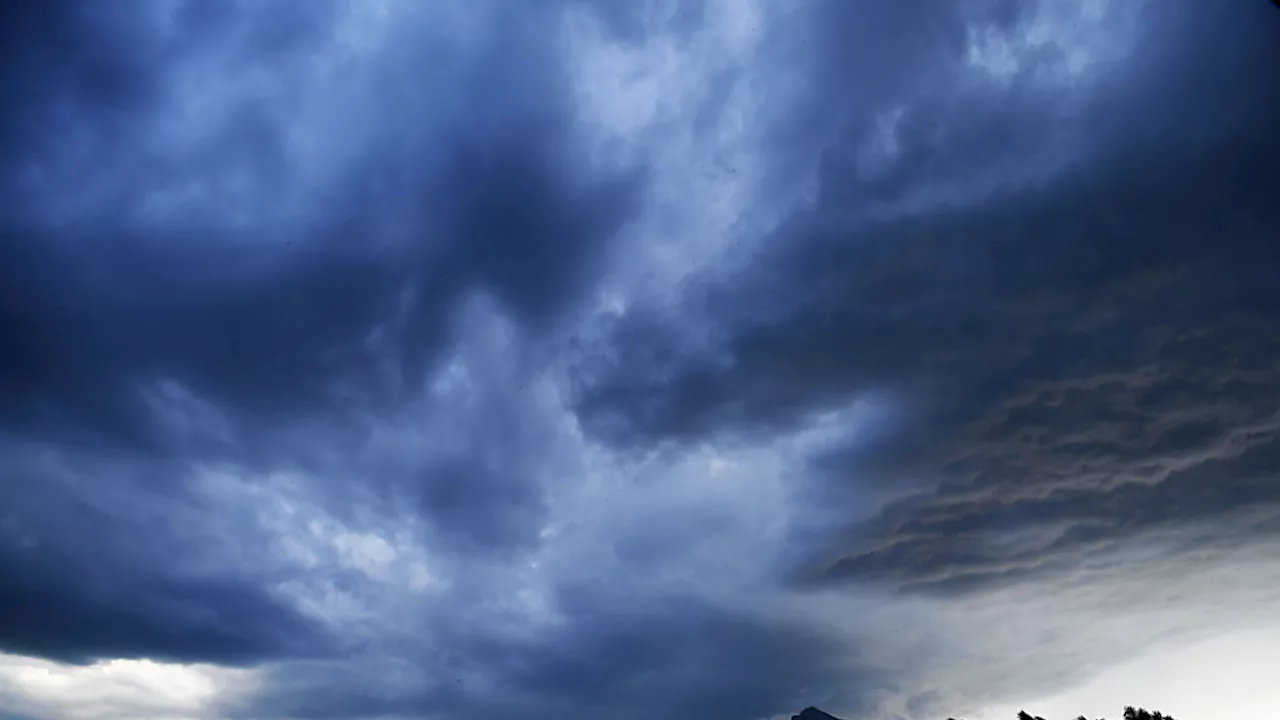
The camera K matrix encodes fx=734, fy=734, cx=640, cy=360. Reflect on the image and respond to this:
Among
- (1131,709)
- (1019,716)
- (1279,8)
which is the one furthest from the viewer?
(1019,716)

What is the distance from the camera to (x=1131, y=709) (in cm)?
14688

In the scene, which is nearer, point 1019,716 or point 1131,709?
point 1131,709

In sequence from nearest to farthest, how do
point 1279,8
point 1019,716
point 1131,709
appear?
point 1279,8 → point 1131,709 → point 1019,716

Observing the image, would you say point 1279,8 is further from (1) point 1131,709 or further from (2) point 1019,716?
(2) point 1019,716

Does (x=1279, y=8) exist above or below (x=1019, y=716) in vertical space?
above

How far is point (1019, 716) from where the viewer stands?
168 m

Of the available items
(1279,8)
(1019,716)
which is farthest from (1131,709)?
(1279,8)

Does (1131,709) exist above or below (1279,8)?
below

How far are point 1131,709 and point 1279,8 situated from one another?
152814mm

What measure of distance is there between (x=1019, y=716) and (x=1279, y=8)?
170726 millimetres

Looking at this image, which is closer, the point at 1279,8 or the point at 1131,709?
the point at 1279,8

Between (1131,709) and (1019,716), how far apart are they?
26.6m
